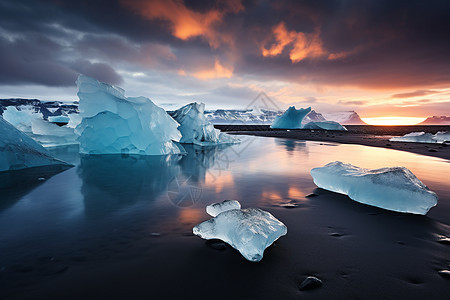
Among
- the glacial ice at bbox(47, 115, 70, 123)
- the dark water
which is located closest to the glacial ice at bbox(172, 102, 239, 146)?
the dark water

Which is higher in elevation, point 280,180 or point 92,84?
point 92,84

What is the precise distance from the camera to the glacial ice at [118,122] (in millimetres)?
9656

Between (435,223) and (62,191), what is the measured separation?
601cm

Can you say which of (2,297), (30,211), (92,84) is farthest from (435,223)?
(92,84)

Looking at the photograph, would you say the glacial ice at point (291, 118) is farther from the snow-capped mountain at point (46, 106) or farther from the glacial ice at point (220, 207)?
the snow-capped mountain at point (46, 106)

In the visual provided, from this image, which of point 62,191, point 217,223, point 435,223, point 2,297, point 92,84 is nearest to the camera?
point 2,297

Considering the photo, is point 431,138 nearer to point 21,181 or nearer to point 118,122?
point 118,122

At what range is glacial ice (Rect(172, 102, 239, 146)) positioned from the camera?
15492 mm

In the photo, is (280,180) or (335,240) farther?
(280,180)

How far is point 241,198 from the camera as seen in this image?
3898 millimetres

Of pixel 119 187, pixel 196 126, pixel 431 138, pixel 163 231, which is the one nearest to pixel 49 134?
pixel 196 126

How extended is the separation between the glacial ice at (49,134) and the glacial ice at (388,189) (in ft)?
54.3

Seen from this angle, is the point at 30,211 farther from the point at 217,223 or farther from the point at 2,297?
the point at 217,223

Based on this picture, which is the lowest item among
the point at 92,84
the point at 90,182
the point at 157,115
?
the point at 90,182
